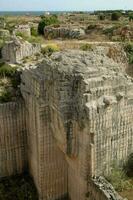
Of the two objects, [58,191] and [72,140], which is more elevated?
[72,140]

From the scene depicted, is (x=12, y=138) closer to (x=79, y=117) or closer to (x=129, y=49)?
(x=79, y=117)

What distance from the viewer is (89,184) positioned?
845 centimetres

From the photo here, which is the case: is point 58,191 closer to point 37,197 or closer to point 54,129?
point 37,197

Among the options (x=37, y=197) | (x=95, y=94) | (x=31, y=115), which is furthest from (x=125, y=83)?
(x=37, y=197)

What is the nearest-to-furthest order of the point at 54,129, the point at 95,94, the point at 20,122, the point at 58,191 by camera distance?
the point at 95,94 < the point at 54,129 < the point at 58,191 < the point at 20,122

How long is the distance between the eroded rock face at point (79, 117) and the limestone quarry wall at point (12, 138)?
125 cm

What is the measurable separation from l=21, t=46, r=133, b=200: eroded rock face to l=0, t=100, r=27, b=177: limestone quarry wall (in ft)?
4.10

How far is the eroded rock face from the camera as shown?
819 centimetres

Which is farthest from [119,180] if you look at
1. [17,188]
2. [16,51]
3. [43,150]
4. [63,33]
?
[63,33]

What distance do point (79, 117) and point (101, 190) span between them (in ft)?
5.67

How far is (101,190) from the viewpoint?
25.9ft

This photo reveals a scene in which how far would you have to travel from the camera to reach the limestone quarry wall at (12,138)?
1096 centimetres

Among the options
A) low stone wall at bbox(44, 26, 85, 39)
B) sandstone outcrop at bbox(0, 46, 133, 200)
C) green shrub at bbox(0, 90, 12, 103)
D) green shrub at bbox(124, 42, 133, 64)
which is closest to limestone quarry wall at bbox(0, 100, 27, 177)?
green shrub at bbox(0, 90, 12, 103)

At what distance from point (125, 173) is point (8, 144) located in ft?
13.6
